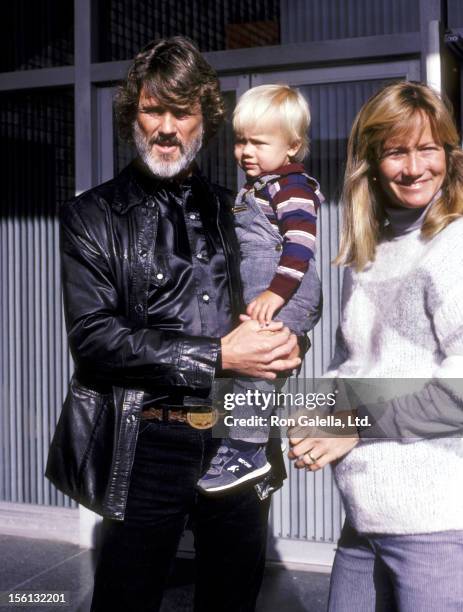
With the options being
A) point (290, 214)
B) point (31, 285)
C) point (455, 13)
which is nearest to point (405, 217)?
point (290, 214)

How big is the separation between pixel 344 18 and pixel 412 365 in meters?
2.62

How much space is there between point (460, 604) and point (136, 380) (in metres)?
0.88

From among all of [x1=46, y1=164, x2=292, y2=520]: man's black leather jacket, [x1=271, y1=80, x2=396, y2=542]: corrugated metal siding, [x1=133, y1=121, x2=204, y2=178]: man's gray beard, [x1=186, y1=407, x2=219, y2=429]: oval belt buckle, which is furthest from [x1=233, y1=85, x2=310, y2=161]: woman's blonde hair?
[x1=271, y1=80, x2=396, y2=542]: corrugated metal siding

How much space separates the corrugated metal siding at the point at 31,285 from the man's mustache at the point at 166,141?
7.38 feet

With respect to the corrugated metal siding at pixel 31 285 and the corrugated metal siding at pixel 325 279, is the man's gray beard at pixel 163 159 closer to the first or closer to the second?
the corrugated metal siding at pixel 325 279

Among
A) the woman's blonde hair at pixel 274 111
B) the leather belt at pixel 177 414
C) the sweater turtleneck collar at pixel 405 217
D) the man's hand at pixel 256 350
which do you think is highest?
the woman's blonde hair at pixel 274 111

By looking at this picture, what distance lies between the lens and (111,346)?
6.75 feet

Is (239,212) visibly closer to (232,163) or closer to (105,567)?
(105,567)

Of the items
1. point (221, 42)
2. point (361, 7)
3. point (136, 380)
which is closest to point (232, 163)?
point (221, 42)

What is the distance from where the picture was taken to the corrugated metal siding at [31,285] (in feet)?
14.6

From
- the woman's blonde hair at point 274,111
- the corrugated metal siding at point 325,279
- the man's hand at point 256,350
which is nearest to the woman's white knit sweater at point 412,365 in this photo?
the man's hand at point 256,350

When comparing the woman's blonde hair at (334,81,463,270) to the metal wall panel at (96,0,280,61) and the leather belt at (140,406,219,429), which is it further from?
the metal wall panel at (96,0,280,61)

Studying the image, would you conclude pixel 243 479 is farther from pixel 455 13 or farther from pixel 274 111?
pixel 455 13

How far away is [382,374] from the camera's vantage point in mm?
1773
